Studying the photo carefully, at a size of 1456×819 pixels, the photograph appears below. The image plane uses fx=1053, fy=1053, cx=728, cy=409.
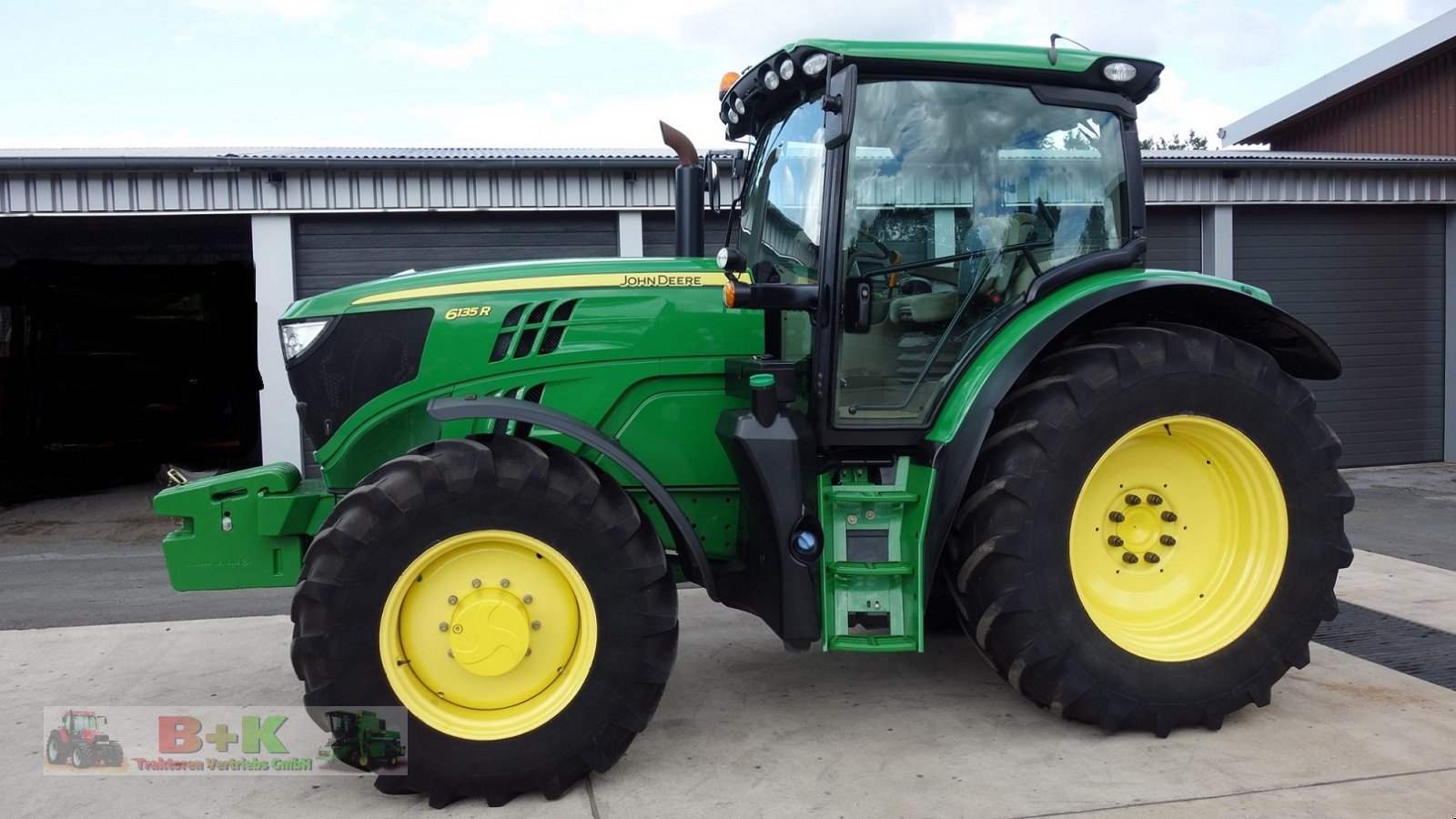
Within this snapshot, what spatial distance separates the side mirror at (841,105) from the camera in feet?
11.2

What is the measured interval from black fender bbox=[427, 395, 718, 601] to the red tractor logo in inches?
69.9

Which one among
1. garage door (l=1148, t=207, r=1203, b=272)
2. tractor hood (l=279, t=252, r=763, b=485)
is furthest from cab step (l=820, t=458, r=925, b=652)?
garage door (l=1148, t=207, r=1203, b=272)

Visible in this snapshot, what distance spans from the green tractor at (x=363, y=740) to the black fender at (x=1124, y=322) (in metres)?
1.82

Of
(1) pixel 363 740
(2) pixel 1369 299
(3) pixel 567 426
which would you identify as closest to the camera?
(1) pixel 363 740

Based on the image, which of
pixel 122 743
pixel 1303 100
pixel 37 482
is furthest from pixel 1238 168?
pixel 37 482

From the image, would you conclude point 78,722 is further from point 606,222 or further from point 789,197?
point 606,222

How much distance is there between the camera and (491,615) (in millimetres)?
3307

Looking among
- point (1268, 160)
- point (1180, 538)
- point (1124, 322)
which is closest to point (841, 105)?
point (1124, 322)

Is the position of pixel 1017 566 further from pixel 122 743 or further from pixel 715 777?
pixel 122 743

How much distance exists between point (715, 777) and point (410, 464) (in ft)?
4.64

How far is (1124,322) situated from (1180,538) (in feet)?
2.75

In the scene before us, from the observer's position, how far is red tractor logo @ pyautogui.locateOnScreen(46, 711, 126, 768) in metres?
3.71

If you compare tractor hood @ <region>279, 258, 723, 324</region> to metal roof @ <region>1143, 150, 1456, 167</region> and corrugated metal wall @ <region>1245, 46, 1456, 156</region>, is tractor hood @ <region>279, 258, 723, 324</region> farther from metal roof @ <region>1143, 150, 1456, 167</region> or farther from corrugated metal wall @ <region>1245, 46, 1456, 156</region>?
corrugated metal wall @ <region>1245, 46, 1456, 156</region>

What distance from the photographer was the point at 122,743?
3.85 m
